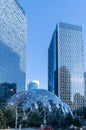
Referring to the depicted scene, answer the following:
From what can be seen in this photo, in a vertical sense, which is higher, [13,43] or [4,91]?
[13,43]

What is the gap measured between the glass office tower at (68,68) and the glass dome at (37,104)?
102003 mm

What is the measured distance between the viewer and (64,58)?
190375mm

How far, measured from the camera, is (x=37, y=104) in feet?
254

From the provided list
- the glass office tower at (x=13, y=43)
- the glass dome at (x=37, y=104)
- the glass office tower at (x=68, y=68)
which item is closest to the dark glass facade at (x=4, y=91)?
the glass office tower at (x=13, y=43)

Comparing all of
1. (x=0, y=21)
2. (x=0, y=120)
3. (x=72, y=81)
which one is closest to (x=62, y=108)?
(x=0, y=120)

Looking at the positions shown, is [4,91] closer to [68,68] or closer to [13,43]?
[13,43]

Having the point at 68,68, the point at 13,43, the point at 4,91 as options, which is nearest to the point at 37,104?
the point at 4,91

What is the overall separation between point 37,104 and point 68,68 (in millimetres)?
113401

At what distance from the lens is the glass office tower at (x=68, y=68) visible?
18500 centimetres

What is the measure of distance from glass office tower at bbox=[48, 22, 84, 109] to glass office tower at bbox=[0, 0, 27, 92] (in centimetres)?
2445

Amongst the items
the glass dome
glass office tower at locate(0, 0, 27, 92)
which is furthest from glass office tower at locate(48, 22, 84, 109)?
the glass dome

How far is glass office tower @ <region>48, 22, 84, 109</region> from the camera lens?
607 ft

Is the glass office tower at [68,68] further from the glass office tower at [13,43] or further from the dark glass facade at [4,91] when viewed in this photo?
the dark glass facade at [4,91]

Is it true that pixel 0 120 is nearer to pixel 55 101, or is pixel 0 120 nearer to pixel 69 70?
pixel 55 101
